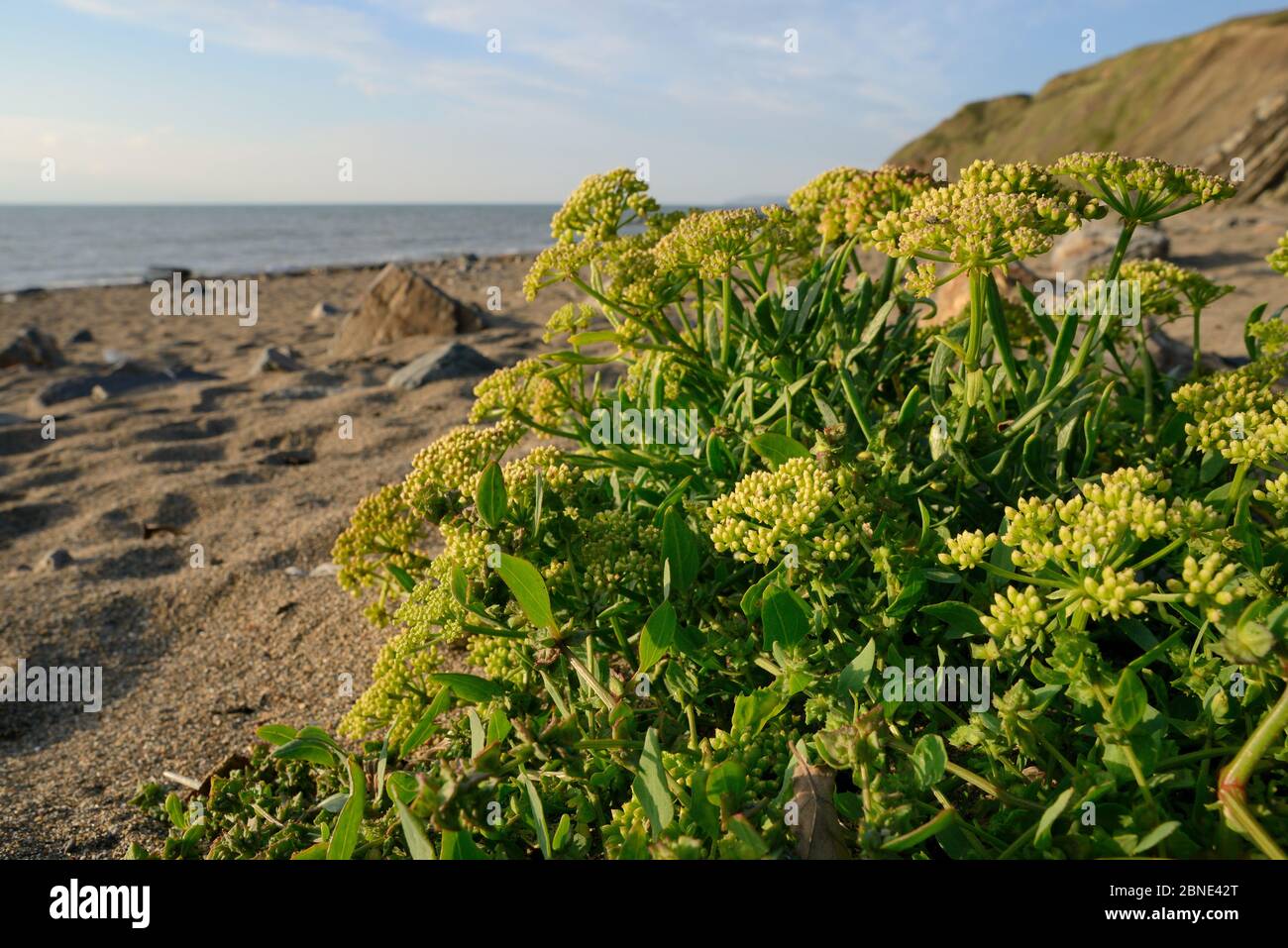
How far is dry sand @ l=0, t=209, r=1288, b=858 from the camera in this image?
2.47 metres

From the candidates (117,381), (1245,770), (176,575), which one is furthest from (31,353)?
(1245,770)

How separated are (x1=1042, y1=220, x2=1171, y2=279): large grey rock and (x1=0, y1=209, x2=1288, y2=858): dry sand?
1.00m

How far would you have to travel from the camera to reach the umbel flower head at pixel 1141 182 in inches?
61.4

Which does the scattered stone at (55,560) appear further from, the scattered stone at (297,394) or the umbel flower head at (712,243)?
the umbel flower head at (712,243)

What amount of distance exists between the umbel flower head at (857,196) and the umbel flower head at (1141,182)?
45cm

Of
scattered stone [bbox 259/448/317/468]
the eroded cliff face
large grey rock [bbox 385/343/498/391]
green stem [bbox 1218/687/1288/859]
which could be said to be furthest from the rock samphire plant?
the eroded cliff face

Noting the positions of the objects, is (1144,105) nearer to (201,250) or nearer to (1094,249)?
(201,250)

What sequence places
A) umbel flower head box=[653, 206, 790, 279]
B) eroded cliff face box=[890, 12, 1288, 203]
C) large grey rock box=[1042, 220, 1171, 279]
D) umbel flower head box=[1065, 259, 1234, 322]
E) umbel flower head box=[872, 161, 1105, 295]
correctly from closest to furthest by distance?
1. umbel flower head box=[872, 161, 1105, 295]
2. umbel flower head box=[653, 206, 790, 279]
3. umbel flower head box=[1065, 259, 1234, 322]
4. large grey rock box=[1042, 220, 1171, 279]
5. eroded cliff face box=[890, 12, 1288, 203]

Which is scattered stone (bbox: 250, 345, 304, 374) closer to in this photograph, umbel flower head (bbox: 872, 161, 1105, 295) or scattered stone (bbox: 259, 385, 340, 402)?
scattered stone (bbox: 259, 385, 340, 402)

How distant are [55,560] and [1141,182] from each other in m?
4.24

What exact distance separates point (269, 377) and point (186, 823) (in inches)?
262

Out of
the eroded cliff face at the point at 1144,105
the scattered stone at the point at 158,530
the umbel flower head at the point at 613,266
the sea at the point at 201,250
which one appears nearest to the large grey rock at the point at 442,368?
the scattered stone at the point at 158,530
